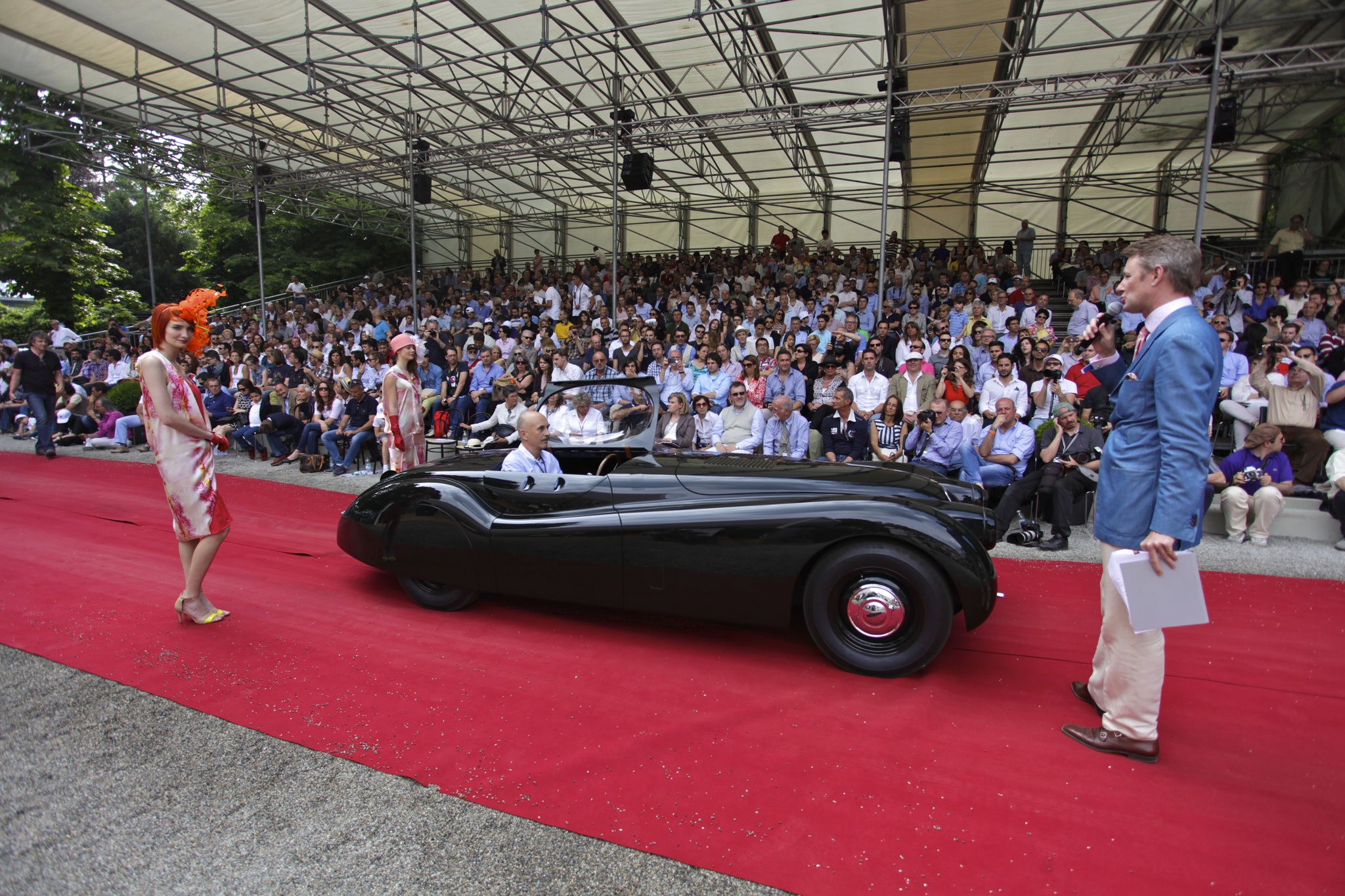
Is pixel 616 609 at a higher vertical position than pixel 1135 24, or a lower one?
lower

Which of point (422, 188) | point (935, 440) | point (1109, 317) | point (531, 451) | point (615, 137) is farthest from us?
point (422, 188)

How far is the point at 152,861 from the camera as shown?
200 cm

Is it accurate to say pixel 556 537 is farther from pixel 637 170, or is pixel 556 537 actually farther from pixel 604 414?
pixel 637 170

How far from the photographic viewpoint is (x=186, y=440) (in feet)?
11.8

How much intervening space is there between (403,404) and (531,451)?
190 cm

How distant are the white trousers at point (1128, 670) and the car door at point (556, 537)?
2.05 metres

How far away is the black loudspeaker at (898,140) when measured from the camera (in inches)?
445

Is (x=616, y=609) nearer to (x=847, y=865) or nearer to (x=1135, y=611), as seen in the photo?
(x=847, y=865)

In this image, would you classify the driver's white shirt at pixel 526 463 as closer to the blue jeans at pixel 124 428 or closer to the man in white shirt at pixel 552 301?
the blue jeans at pixel 124 428

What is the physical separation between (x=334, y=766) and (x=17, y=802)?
98 cm

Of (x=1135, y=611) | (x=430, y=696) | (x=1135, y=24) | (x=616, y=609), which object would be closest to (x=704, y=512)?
(x=616, y=609)

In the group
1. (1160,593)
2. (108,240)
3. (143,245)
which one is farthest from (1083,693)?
(108,240)

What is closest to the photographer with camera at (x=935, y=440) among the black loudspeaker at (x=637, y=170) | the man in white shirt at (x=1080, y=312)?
the man in white shirt at (x=1080, y=312)

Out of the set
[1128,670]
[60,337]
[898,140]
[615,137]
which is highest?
[898,140]
